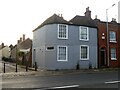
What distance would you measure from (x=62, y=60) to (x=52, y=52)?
5.68 ft

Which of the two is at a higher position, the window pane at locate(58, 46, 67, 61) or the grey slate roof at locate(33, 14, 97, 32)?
the grey slate roof at locate(33, 14, 97, 32)

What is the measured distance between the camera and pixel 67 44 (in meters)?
33.4

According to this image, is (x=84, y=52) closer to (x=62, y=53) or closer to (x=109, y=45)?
(x=62, y=53)

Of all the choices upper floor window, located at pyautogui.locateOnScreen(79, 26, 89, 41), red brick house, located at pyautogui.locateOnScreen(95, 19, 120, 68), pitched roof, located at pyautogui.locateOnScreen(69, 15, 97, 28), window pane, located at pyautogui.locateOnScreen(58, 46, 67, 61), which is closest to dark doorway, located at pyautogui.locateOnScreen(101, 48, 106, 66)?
red brick house, located at pyautogui.locateOnScreen(95, 19, 120, 68)

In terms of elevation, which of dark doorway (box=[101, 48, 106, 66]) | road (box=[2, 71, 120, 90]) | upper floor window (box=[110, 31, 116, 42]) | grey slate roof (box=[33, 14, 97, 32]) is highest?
grey slate roof (box=[33, 14, 97, 32])

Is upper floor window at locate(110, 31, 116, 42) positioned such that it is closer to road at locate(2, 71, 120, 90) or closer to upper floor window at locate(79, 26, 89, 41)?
upper floor window at locate(79, 26, 89, 41)

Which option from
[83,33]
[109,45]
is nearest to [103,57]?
[109,45]

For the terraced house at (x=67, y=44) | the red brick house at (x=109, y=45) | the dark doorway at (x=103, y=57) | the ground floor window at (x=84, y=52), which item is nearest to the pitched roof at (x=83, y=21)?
the terraced house at (x=67, y=44)

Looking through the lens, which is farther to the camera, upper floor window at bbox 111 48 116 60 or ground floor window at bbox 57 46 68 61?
upper floor window at bbox 111 48 116 60

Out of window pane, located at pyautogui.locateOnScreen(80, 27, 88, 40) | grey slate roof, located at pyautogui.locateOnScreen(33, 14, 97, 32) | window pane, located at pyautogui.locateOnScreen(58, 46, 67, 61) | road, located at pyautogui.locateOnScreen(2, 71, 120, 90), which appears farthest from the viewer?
window pane, located at pyautogui.locateOnScreen(80, 27, 88, 40)

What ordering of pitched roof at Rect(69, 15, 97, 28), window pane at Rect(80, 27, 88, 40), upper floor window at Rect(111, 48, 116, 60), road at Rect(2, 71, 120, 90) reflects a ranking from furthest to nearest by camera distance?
1. upper floor window at Rect(111, 48, 116, 60)
2. pitched roof at Rect(69, 15, 97, 28)
3. window pane at Rect(80, 27, 88, 40)
4. road at Rect(2, 71, 120, 90)

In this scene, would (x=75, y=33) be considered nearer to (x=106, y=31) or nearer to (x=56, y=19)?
(x=56, y=19)

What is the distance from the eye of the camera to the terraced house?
107 ft

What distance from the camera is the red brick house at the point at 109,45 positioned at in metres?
36.8
